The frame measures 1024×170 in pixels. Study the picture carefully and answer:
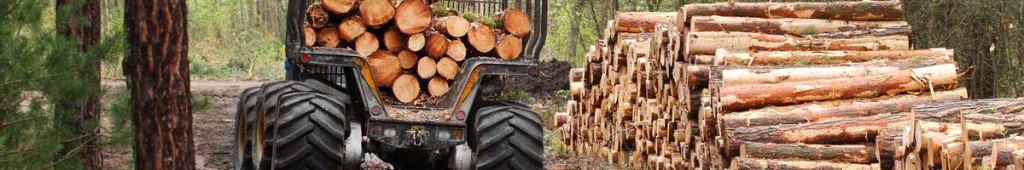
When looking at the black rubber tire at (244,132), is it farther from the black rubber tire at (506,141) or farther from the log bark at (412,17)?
the black rubber tire at (506,141)

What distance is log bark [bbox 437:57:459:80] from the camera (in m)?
8.76

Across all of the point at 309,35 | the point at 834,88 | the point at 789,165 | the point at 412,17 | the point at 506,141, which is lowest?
the point at 789,165

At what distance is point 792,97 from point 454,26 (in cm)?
236

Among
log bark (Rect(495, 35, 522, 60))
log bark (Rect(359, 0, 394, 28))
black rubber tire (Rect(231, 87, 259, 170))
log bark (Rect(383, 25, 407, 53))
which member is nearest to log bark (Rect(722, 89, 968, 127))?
log bark (Rect(495, 35, 522, 60))

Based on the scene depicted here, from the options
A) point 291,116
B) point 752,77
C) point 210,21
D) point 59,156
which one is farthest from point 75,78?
point 210,21

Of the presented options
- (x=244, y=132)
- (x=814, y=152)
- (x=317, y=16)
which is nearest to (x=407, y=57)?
(x=317, y=16)

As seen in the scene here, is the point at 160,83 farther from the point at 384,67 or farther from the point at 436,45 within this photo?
the point at 436,45

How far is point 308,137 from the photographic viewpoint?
26.9ft

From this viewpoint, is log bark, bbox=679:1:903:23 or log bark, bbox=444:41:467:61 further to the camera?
log bark, bbox=679:1:903:23

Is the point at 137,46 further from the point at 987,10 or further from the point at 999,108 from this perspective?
the point at 987,10

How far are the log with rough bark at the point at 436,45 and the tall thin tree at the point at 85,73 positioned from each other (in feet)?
6.87

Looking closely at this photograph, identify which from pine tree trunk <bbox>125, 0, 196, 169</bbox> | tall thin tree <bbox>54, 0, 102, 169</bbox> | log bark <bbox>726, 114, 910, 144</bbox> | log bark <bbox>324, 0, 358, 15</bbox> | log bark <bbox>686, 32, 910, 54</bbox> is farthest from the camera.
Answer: log bark <bbox>686, 32, 910, 54</bbox>

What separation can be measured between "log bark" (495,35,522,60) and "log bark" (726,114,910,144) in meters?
1.58

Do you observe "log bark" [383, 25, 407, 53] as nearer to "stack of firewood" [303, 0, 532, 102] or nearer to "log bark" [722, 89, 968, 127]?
"stack of firewood" [303, 0, 532, 102]
